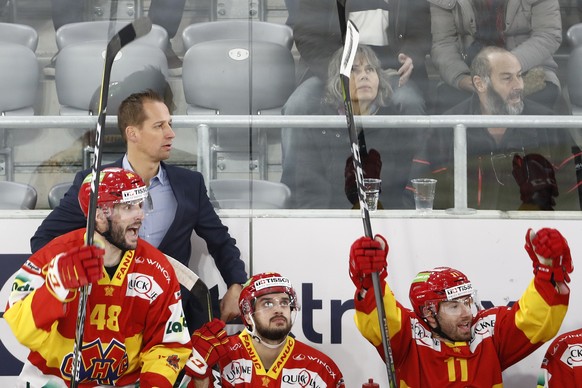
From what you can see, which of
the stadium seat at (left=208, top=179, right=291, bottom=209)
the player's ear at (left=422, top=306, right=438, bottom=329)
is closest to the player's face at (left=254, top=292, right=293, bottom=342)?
the player's ear at (left=422, top=306, right=438, bottom=329)

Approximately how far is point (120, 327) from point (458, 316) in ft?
3.57

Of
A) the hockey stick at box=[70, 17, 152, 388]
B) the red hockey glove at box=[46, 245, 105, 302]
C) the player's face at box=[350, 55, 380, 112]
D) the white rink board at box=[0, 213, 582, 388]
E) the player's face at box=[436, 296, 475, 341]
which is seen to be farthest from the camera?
the player's face at box=[350, 55, 380, 112]

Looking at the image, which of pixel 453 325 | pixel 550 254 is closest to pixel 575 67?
pixel 550 254

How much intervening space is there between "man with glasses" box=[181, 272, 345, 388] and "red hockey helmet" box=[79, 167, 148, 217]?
1.66ft

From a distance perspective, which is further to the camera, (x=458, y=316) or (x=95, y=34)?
(x=95, y=34)

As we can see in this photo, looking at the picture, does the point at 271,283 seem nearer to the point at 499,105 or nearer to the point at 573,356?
the point at 573,356

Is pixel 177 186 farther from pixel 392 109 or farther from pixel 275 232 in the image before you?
pixel 392 109

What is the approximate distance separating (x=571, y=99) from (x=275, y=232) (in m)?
1.20

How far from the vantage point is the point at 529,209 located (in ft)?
14.7

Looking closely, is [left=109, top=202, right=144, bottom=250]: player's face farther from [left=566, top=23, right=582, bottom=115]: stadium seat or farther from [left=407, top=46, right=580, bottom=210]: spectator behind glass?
[left=566, top=23, right=582, bottom=115]: stadium seat

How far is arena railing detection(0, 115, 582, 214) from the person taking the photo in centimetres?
441

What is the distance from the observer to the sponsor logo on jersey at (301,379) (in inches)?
159

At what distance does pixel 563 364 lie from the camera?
4.05m

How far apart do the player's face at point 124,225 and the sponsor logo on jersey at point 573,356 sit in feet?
4.81
